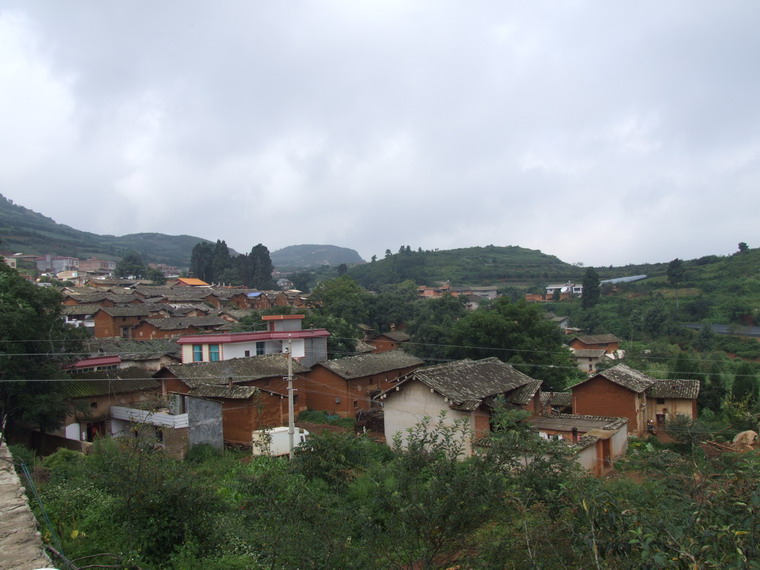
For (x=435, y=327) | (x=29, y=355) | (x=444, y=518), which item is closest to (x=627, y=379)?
(x=435, y=327)

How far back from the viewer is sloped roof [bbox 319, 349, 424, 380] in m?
25.6

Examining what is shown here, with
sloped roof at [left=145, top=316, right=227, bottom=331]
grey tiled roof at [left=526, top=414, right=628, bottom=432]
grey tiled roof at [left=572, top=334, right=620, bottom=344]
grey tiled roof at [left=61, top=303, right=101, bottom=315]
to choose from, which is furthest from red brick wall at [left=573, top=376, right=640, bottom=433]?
grey tiled roof at [left=61, top=303, right=101, bottom=315]

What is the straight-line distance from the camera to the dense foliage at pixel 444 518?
12.7ft

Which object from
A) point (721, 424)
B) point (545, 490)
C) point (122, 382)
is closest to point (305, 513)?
point (545, 490)

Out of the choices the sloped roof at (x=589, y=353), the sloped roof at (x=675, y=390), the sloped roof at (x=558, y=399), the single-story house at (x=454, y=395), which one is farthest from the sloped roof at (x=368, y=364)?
the sloped roof at (x=589, y=353)

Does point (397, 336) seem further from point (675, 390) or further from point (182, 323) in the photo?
point (675, 390)

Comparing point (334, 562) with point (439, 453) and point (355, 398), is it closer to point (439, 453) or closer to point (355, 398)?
point (439, 453)

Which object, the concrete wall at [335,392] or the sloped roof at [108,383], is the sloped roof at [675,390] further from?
the sloped roof at [108,383]

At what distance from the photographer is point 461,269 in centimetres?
11275

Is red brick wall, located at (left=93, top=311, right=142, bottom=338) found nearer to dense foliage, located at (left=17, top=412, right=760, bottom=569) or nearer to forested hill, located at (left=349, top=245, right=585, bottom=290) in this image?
dense foliage, located at (left=17, top=412, right=760, bottom=569)

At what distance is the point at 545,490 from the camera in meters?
5.99

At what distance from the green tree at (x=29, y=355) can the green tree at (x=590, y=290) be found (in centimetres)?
5803

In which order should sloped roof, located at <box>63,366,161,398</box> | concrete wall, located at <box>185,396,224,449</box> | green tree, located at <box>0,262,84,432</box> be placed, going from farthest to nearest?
sloped roof, located at <box>63,366,161,398</box>, concrete wall, located at <box>185,396,224,449</box>, green tree, located at <box>0,262,84,432</box>

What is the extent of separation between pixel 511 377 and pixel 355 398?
8292 mm
